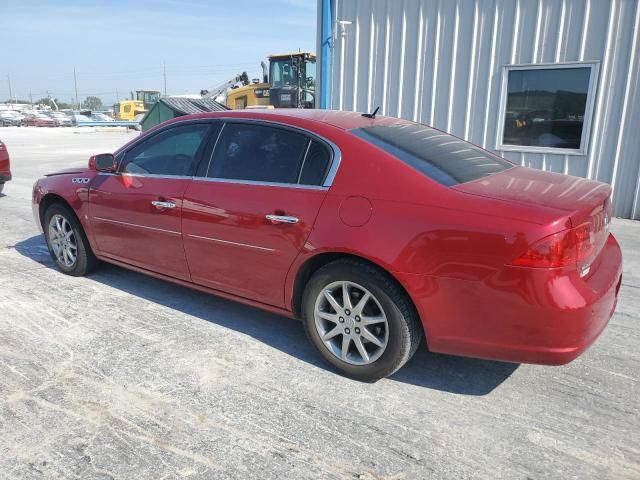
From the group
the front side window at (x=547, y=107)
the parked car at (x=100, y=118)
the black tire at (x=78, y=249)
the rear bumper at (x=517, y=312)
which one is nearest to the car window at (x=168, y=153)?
the black tire at (x=78, y=249)

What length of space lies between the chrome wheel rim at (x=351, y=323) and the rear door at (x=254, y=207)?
33 cm

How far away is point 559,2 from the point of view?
724cm

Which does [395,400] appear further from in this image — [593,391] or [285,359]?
[593,391]

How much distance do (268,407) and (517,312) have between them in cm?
137

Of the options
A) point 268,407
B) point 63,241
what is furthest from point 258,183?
point 63,241

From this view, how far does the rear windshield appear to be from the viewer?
295cm

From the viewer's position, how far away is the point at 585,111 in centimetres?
745

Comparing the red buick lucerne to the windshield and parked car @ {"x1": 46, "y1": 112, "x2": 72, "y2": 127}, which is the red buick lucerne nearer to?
the windshield

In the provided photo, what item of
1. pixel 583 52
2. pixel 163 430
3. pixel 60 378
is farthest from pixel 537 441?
pixel 583 52

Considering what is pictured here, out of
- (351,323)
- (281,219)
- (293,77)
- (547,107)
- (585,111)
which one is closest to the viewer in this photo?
(351,323)

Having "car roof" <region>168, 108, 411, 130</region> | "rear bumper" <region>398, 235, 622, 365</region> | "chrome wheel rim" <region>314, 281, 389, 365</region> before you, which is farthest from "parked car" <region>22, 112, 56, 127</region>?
"rear bumper" <region>398, 235, 622, 365</region>

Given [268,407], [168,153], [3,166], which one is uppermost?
[168,153]

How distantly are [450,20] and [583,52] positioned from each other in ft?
6.60

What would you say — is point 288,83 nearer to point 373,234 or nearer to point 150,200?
point 150,200
